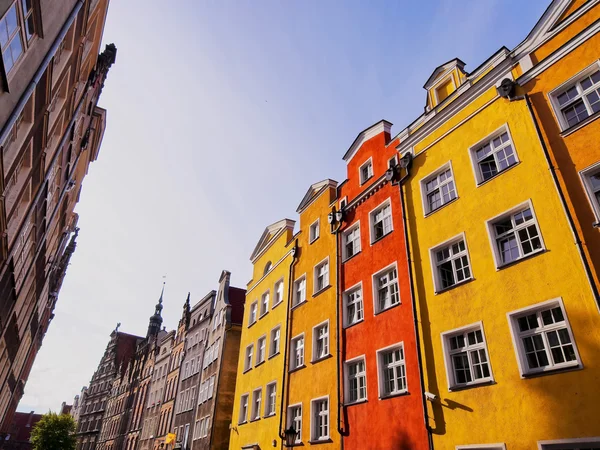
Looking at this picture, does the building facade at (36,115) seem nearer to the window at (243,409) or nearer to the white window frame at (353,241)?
the white window frame at (353,241)

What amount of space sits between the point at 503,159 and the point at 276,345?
1648 centimetres

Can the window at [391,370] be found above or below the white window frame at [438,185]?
below

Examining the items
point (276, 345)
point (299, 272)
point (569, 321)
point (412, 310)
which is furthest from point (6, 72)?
point (276, 345)

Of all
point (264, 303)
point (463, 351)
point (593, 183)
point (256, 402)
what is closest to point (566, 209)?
point (593, 183)

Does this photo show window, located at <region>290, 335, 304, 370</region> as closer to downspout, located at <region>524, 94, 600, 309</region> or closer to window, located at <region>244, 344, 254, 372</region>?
window, located at <region>244, 344, 254, 372</region>

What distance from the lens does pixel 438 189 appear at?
1563cm

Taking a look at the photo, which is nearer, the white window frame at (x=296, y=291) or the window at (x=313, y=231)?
the white window frame at (x=296, y=291)

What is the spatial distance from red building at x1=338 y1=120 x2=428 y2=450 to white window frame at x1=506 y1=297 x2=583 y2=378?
11.3 ft

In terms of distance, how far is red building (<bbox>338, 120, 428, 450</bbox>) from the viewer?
13836 millimetres

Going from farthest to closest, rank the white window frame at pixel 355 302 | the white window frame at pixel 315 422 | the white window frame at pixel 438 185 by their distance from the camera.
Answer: the white window frame at pixel 355 302 → the white window frame at pixel 315 422 → the white window frame at pixel 438 185

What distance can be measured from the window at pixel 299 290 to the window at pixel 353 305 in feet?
15.4

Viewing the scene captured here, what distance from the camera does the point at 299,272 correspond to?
24.5 m

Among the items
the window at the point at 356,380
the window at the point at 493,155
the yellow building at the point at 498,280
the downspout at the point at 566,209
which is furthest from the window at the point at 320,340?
the downspout at the point at 566,209

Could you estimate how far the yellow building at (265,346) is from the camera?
23141 mm
